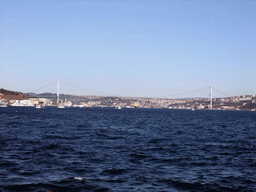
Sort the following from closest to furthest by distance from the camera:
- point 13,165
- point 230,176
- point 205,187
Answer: point 205,187, point 230,176, point 13,165

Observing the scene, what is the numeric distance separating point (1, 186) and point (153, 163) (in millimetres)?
7282

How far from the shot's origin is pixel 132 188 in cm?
997

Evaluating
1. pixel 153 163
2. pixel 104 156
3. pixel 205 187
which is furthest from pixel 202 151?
pixel 205 187

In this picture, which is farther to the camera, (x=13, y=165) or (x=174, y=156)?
(x=174, y=156)

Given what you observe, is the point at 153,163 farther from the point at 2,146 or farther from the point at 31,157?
the point at 2,146

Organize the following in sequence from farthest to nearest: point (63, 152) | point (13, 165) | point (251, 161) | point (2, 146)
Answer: point (2, 146) < point (63, 152) < point (251, 161) < point (13, 165)

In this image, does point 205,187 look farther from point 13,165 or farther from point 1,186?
point 13,165

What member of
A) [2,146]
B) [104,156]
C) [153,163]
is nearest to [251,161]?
[153,163]

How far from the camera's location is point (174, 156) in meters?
16.4

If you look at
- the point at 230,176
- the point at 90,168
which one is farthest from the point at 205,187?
the point at 90,168

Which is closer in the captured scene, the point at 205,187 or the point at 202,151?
the point at 205,187

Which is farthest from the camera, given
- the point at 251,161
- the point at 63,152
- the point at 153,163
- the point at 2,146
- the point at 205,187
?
the point at 2,146

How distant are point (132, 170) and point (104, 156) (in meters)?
3.45

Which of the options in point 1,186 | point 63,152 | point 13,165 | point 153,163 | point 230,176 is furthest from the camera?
point 63,152
